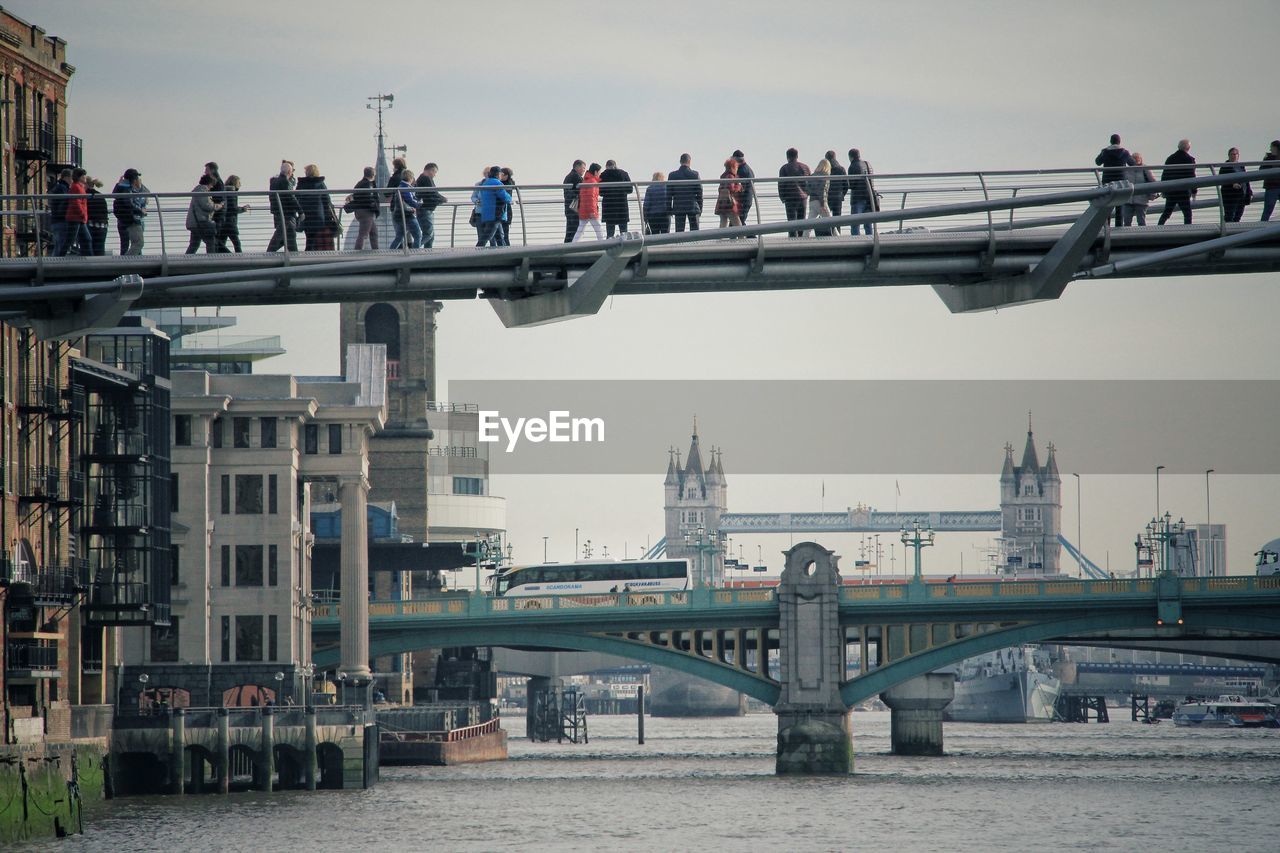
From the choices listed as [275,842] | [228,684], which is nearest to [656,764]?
[228,684]

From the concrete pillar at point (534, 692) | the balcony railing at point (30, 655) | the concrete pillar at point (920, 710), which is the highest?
the balcony railing at point (30, 655)

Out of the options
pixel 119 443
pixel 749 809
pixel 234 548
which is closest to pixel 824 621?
pixel 234 548

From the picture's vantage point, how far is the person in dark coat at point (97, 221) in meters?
39.4

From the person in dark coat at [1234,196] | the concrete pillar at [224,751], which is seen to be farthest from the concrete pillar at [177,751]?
the person in dark coat at [1234,196]

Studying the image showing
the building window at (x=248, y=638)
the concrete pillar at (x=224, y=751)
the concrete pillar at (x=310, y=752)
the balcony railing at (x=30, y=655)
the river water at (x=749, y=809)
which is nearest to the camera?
the river water at (x=749, y=809)

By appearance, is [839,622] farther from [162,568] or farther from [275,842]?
[275,842]

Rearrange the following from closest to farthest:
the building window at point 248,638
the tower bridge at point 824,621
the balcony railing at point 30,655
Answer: the balcony railing at point 30,655 → the building window at point 248,638 → the tower bridge at point 824,621

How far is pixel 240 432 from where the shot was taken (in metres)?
96.8

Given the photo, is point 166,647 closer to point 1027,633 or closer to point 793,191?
point 1027,633

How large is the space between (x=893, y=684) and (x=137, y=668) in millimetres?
36471

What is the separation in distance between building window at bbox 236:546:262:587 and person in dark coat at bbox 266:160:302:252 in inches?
2295

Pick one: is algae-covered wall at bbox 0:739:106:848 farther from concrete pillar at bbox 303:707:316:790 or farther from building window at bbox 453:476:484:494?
building window at bbox 453:476:484:494

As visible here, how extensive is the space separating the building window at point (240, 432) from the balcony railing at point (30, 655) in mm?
26854

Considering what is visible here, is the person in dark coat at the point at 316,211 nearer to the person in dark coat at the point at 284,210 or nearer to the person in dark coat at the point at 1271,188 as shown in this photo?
the person in dark coat at the point at 284,210
